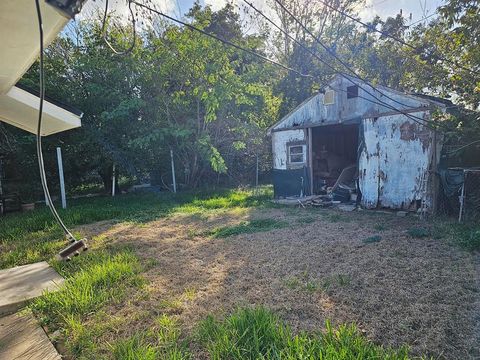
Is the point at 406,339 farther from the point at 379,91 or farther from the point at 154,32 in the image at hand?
the point at 154,32

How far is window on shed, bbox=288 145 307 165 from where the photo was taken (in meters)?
9.89

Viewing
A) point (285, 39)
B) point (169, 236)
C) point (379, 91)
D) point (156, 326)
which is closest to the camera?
point (156, 326)

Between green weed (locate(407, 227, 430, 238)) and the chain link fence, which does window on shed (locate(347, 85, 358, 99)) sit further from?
green weed (locate(407, 227, 430, 238))

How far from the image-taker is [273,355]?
2.19 metres

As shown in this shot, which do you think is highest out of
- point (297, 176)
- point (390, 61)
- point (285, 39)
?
point (285, 39)

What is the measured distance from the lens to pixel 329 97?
9000 mm

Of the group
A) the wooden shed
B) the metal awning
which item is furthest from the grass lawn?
the metal awning

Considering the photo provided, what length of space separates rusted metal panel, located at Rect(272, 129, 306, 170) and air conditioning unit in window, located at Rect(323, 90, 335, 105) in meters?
1.30

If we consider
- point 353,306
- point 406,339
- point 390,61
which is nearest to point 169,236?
point 353,306

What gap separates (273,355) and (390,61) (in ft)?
43.8

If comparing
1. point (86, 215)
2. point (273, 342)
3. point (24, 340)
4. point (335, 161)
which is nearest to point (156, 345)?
point (273, 342)

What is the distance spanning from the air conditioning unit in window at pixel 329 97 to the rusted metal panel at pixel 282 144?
1.30 meters

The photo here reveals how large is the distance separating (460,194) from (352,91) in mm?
3842

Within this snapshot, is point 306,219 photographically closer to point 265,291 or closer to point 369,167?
point 369,167
